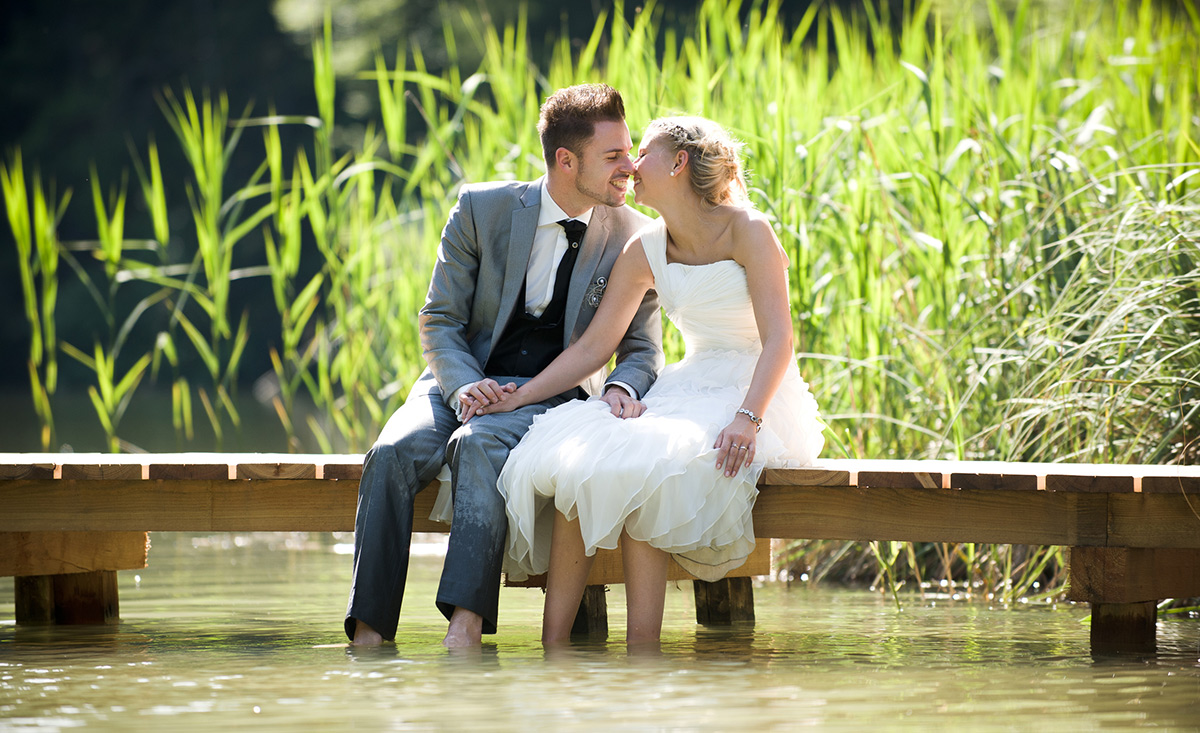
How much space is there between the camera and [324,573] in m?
4.86

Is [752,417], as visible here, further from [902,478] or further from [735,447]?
[902,478]

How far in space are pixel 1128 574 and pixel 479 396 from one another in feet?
4.96

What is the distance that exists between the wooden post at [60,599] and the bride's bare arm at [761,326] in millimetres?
1830

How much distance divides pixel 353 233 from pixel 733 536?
284cm

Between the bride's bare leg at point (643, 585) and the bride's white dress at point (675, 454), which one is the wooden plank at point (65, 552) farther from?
the bride's bare leg at point (643, 585)

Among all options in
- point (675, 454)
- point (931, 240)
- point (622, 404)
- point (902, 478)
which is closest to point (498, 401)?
point (622, 404)

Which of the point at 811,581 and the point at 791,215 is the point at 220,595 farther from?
the point at 791,215

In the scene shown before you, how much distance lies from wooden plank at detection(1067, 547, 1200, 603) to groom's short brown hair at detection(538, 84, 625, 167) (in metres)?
1.49

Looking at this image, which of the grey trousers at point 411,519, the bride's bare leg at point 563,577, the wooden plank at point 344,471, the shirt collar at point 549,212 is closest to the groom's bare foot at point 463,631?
the grey trousers at point 411,519

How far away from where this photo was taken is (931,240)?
4438 mm

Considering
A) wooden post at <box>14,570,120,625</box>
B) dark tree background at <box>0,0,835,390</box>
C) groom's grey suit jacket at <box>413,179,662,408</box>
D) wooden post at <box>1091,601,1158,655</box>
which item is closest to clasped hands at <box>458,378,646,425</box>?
groom's grey suit jacket at <box>413,179,662,408</box>

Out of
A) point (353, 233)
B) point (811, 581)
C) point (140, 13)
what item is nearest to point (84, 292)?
point (140, 13)

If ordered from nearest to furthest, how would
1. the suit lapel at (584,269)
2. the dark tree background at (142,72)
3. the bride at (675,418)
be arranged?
the bride at (675,418) → the suit lapel at (584,269) → the dark tree background at (142,72)

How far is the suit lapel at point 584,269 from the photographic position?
3568mm
